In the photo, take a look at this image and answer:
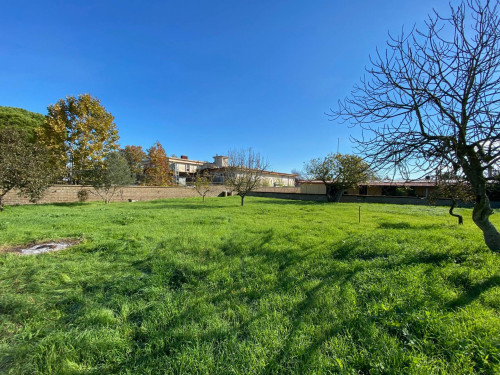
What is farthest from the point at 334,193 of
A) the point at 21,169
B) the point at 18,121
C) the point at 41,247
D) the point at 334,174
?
the point at 18,121

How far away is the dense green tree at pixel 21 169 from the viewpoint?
1142 centimetres

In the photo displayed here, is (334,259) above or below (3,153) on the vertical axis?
below

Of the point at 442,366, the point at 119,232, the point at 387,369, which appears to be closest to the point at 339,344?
the point at 387,369

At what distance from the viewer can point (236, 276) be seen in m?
3.75

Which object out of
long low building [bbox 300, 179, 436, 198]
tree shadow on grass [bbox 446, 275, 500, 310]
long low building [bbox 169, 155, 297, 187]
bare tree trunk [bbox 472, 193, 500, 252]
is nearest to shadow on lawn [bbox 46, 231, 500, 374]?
tree shadow on grass [bbox 446, 275, 500, 310]

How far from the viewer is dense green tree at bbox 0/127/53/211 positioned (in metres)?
11.4

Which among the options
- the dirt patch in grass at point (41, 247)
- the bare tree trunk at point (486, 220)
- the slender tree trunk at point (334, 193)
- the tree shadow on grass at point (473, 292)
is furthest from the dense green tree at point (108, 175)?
the bare tree trunk at point (486, 220)

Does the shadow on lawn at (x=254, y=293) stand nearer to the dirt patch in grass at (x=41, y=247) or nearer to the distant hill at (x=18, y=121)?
the dirt patch in grass at (x=41, y=247)

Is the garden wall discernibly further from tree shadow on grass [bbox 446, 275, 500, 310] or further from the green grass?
tree shadow on grass [bbox 446, 275, 500, 310]

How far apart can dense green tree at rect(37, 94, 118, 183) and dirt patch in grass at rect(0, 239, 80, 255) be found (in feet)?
53.1

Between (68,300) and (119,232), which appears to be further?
(119,232)

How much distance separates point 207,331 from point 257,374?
0.71 m

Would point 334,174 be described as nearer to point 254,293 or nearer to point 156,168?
point 254,293

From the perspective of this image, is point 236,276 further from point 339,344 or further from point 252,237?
point 252,237
